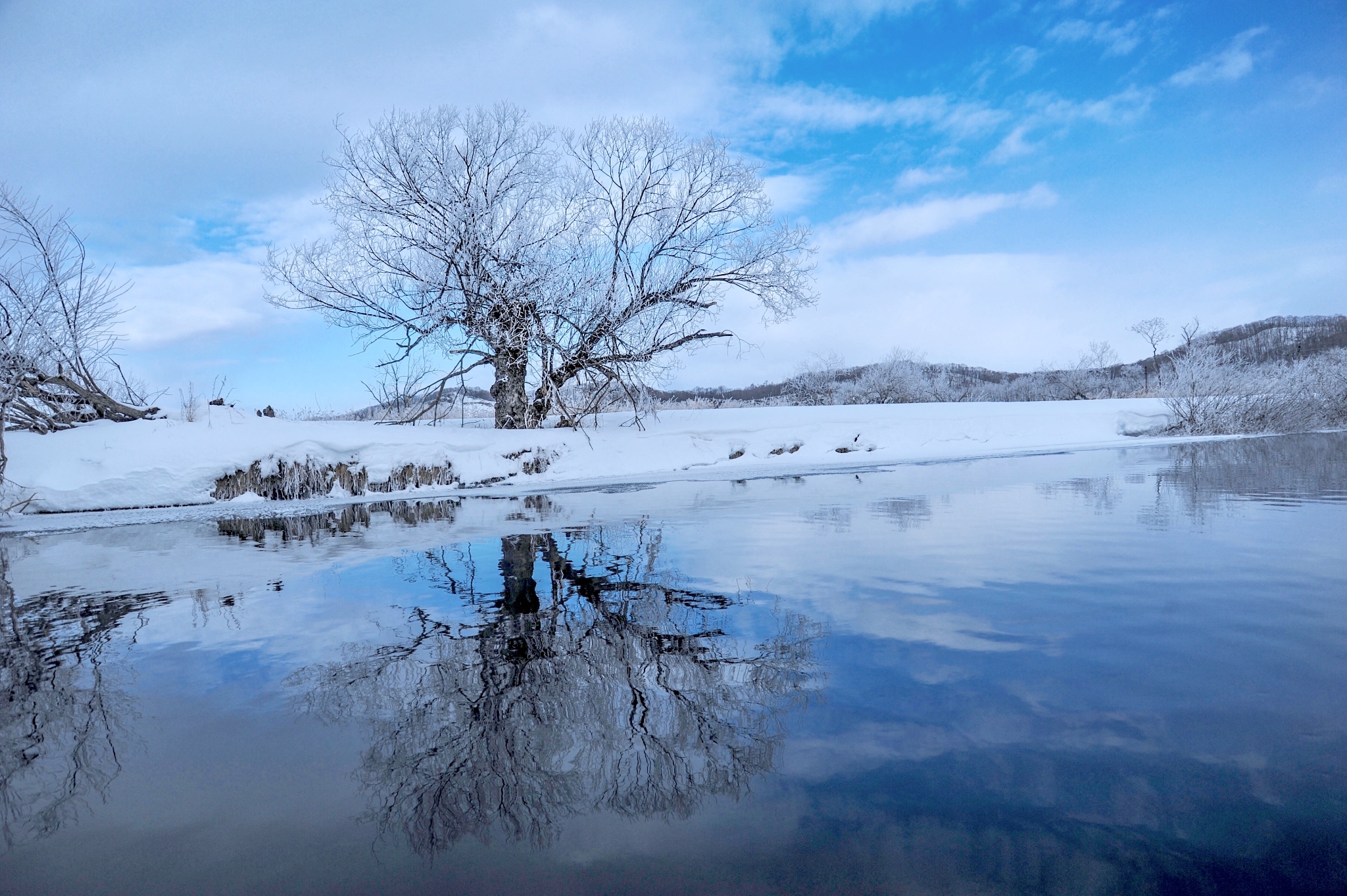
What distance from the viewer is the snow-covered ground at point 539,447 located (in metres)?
11.9

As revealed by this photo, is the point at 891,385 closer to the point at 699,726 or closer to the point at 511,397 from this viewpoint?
the point at 511,397

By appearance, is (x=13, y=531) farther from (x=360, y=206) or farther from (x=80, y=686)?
(x=360, y=206)

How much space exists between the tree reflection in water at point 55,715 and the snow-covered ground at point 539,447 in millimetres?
8471

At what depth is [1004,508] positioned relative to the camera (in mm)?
7922

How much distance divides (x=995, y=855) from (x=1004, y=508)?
6.71 meters

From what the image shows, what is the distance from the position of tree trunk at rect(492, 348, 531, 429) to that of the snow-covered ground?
1.61m

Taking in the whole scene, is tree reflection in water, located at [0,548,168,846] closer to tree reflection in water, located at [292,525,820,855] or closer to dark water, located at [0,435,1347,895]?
dark water, located at [0,435,1347,895]

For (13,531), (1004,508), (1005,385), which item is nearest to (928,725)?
(1004,508)

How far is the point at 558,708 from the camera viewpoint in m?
2.73

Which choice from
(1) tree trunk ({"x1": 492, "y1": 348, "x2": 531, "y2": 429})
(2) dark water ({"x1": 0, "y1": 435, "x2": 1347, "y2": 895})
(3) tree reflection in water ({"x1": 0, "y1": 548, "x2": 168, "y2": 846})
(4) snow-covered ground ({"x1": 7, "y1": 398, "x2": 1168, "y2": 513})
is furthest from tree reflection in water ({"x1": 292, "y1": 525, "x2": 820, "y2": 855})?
(1) tree trunk ({"x1": 492, "y1": 348, "x2": 531, "y2": 429})

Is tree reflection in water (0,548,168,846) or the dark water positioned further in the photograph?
tree reflection in water (0,548,168,846)

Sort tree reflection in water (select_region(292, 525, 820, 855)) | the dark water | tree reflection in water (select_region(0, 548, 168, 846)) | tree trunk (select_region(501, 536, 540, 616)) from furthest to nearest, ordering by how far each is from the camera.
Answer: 1. tree trunk (select_region(501, 536, 540, 616))
2. tree reflection in water (select_region(0, 548, 168, 846))
3. tree reflection in water (select_region(292, 525, 820, 855))
4. the dark water

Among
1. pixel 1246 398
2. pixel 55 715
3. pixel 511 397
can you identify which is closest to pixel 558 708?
pixel 55 715

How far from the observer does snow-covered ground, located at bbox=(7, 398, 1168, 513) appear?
11867 mm
